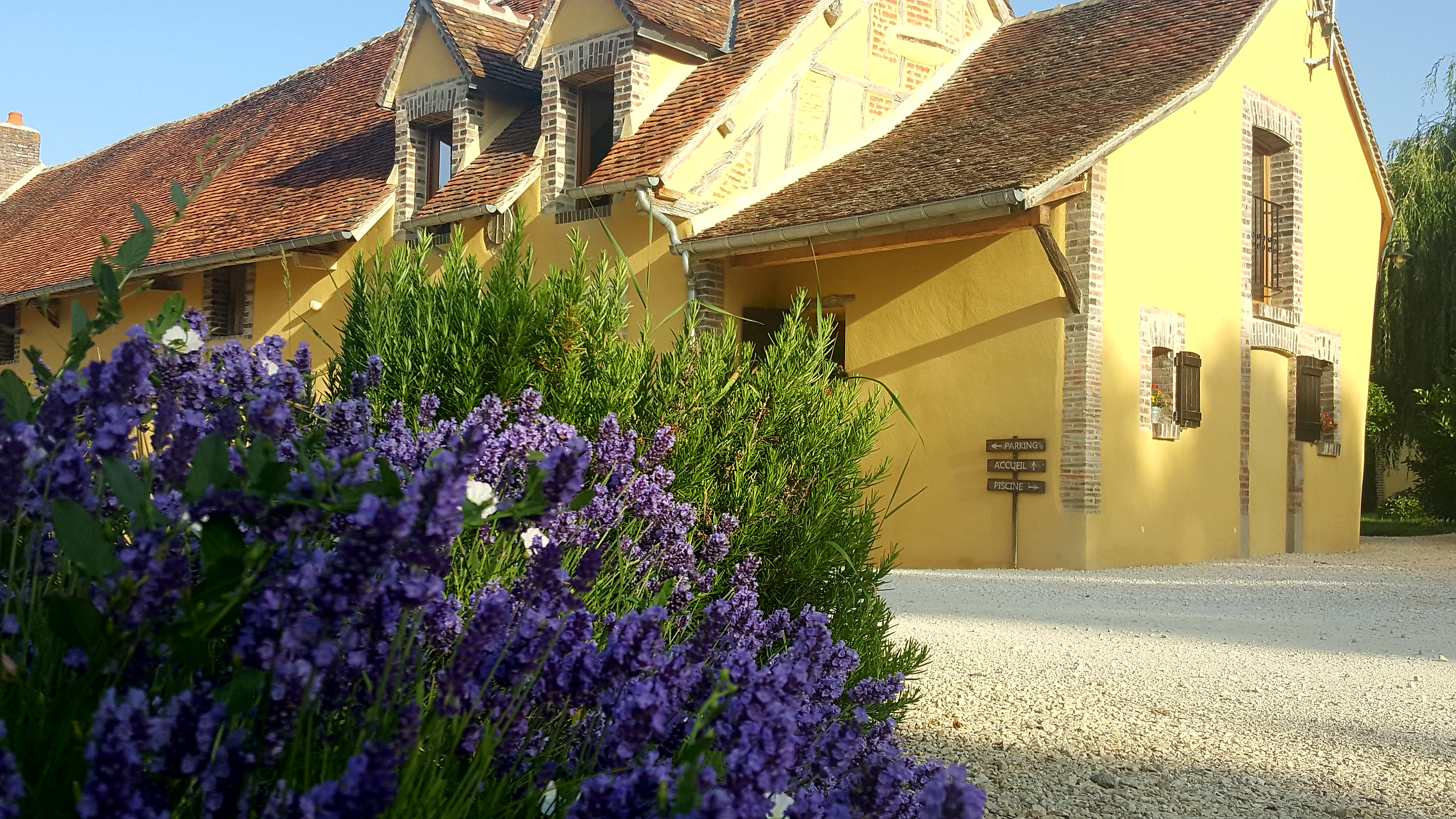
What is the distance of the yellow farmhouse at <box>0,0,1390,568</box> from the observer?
11.5 meters

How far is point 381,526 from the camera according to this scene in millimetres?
1250

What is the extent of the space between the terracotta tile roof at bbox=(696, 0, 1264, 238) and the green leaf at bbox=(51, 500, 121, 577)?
9.30 meters

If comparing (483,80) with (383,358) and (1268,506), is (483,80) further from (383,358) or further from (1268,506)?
(383,358)

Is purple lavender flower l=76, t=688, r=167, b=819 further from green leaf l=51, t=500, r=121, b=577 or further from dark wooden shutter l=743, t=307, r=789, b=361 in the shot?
dark wooden shutter l=743, t=307, r=789, b=361

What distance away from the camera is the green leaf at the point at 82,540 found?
1.34 metres

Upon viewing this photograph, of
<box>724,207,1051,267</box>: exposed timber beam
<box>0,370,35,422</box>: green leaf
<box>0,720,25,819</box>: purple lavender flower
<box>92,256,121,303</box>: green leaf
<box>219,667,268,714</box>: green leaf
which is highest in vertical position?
<box>724,207,1051,267</box>: exposed timber beam

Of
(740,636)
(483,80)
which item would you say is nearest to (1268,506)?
(483,80)

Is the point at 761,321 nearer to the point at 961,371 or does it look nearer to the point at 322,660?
the point at 961,371

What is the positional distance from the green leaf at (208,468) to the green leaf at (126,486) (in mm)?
47

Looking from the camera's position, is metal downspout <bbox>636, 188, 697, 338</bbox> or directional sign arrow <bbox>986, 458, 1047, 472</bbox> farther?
metal downspout <bbox>636, 188, 697, 338</bbox>

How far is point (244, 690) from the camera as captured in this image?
1.38 meters

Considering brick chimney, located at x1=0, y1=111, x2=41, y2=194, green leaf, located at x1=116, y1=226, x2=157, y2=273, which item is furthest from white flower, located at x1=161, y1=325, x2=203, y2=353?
brick chimney, located at x1=0, y1=111, x2=41, y2=194

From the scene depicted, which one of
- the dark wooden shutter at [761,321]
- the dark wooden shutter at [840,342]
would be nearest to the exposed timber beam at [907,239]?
the dark wooden shutter at [761,321]

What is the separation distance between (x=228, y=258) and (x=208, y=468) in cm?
1527
